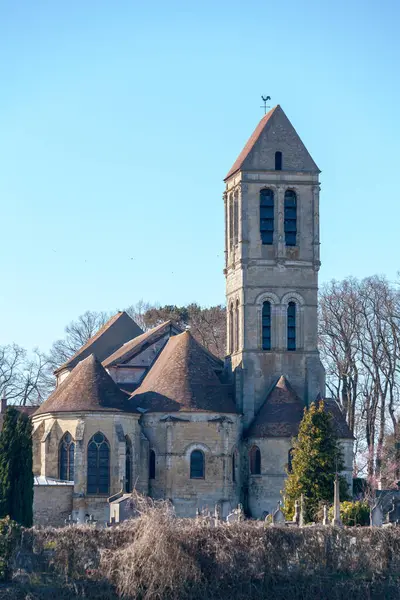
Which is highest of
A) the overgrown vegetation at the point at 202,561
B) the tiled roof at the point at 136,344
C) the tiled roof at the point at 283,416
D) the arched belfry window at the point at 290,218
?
the arched belfry window at the point at 290,218

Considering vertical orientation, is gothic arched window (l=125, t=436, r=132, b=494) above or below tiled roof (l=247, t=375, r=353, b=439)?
below

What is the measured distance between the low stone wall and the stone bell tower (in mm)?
9801

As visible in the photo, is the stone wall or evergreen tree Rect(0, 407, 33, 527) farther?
the stone wall

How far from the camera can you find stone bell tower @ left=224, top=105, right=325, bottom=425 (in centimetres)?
7244

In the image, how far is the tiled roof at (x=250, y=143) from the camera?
7468cm

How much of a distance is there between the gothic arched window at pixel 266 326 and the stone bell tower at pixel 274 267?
0.05 meters

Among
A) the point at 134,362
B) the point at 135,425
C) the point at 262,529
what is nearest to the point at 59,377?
the point at 134,362

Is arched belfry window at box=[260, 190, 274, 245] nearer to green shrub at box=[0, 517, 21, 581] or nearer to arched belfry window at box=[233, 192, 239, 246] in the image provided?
arched belfry window at box=[233, 192, 239, 246]

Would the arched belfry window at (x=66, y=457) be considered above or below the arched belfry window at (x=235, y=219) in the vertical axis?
below

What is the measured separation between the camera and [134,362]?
75.8 metres

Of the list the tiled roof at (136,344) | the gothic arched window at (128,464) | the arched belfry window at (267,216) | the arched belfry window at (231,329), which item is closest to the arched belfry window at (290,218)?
the arched belfry window at (267,216)

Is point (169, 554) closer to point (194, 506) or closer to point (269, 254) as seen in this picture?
point (194, 506)

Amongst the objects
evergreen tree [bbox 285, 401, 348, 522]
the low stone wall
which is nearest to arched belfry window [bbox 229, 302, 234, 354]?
evergreen tree [bbox 285, 401, 348, 522]

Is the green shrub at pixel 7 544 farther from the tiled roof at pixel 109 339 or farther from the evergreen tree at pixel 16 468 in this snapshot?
the tiled roof at pixel 109 339
